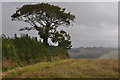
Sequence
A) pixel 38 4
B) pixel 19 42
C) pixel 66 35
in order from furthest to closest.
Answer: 1. pixel 66 35
2. pixel 38 4
3. pixel 19 42

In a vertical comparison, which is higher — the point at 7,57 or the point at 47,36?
the point at 47,36

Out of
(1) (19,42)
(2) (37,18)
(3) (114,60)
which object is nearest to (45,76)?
(3) (114,60)

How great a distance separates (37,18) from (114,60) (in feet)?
83.6

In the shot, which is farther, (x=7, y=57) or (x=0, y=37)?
(x=0, y=37)

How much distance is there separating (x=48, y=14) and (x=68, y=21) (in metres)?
5.39

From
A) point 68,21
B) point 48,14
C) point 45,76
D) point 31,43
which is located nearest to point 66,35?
point 68,21

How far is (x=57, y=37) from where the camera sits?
3706cm

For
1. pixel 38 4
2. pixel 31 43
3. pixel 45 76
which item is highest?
pixel 38 4

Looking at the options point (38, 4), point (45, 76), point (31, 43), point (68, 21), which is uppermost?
point (38, 4)

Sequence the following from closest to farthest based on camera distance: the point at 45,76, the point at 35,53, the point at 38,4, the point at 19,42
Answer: the point at 45,76 < the point at 19,42 < the point at 35,53 < the point at 38,4

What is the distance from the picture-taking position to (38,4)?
36.5 metres

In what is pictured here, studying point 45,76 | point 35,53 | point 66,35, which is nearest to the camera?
point 45,76

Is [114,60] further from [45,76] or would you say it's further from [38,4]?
[38,4]

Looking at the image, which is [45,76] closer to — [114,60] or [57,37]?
[114,60]
